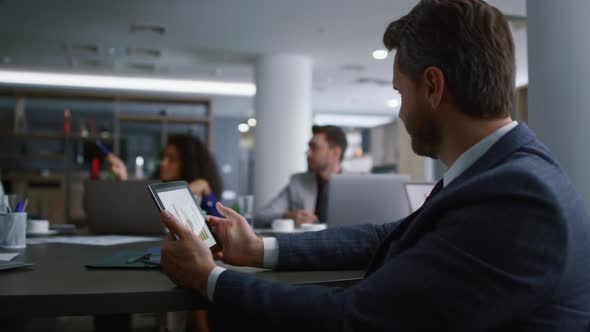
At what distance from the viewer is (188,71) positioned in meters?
7.24

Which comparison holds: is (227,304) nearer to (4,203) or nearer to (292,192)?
(4,203)

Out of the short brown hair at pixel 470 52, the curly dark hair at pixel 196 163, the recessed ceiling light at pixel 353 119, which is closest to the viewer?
the short brown hair at pixel 470 52

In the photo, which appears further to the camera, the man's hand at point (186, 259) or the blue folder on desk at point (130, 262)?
the blue folder on desk at point (130, 262)

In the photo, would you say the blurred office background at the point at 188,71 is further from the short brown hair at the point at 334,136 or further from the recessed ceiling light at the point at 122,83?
the short brown hair at the point at 334,136

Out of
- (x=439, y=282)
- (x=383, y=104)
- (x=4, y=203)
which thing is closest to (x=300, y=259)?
(x=439, y=282)

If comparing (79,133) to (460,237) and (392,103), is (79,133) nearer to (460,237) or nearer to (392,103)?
(392,103)

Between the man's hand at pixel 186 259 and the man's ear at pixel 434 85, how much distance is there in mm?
503

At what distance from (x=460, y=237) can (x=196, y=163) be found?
8.79ft

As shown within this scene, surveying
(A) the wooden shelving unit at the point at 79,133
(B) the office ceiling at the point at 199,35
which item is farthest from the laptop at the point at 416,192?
(A) the wooden shelving unit at the point at 79,133

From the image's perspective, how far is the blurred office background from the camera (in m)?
4.76

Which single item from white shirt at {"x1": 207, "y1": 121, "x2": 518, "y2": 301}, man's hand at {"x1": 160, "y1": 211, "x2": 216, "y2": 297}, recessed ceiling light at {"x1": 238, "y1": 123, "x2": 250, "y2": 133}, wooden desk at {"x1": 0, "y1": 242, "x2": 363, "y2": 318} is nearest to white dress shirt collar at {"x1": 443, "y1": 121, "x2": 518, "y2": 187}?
white shirt at {"x1": 207, "y1": 121, "x2": 518, "y2": 301}

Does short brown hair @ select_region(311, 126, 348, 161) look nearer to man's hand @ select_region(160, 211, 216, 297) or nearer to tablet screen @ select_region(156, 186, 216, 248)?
tablet screen @ select_region(156, 186, 216, 248)

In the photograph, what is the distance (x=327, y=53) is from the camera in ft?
20.3

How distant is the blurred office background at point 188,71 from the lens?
4762 millimetres
